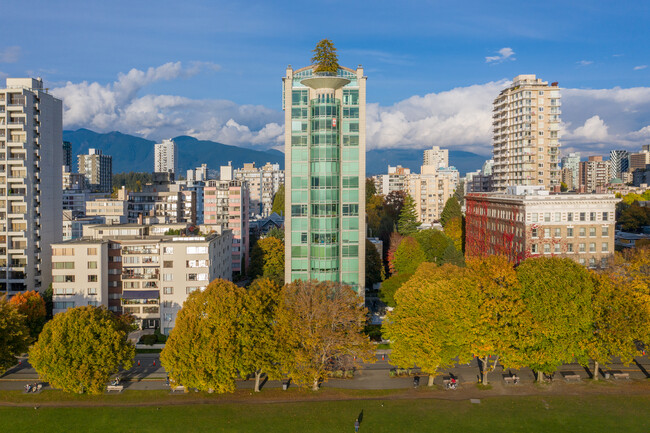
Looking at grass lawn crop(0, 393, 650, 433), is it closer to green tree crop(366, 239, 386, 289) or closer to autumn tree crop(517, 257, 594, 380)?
autumn tree crop(517, 257, 594, 380)

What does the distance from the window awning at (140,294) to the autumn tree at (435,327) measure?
4088 centimetres

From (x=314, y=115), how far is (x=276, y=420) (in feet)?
149

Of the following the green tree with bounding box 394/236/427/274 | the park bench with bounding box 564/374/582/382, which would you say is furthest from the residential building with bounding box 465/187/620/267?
the park bench with bounding box 564/374/582/382

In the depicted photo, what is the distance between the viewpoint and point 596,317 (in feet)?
185

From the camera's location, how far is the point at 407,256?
103 meters

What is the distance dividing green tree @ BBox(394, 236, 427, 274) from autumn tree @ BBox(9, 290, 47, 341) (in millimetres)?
64739

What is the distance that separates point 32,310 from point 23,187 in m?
26.9

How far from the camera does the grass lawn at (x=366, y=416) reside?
48.2 metres

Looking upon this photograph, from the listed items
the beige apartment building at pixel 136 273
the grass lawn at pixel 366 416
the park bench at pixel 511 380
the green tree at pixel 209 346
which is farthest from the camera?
the beige apartment building at pixel 136 273

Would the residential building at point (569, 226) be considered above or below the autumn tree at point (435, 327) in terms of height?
above

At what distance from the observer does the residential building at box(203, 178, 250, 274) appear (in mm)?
122188

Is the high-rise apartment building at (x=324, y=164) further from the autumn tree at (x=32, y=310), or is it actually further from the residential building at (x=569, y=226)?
the autumn tree at (x=32, y=310)

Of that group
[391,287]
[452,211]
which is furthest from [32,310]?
[452,211]

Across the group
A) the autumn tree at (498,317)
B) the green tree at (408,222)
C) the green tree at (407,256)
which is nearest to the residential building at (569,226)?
the autumn tree at (498,317)
